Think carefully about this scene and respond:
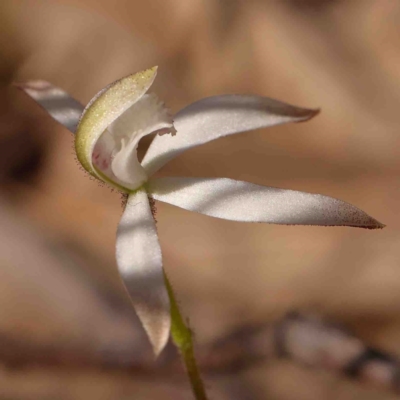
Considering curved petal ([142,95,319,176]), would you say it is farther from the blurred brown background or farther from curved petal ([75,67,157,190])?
the blurred brown background

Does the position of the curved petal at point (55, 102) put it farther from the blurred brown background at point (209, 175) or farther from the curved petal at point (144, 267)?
the blurred brown background at point (209, 175)

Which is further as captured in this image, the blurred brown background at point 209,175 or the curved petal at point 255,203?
the blurred brown background at point 209,175

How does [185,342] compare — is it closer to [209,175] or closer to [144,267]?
[144,267]

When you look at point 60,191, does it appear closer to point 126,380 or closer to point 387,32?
point 126,380

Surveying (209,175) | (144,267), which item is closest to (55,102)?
(144,267)

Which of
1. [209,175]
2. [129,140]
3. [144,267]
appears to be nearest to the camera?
[144,267]

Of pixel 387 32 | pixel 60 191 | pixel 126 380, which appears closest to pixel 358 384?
pixel 126 380

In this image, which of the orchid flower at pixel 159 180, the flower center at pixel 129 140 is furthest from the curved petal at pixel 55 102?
the flower center at pixel 129 140
